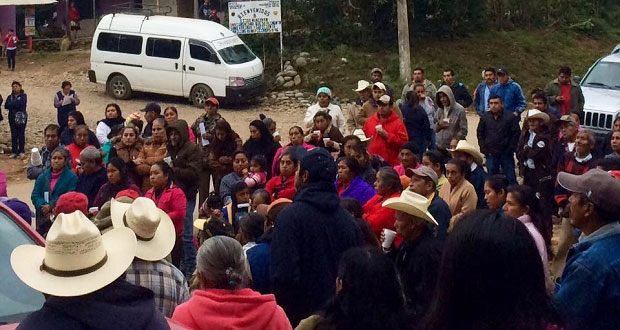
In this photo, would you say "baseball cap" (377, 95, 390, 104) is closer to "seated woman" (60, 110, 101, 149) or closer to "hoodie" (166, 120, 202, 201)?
"hoodie" (166, 120, 202, 201)

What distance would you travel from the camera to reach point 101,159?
9375mm

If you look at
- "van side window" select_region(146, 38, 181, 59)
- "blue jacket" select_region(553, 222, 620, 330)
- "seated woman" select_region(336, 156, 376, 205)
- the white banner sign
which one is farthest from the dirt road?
"blue jacket" select_region(553, 222, 620, 330)

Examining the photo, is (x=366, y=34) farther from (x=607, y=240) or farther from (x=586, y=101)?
(x=607, y=240)

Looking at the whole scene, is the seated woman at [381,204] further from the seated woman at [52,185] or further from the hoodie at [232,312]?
the seated woman at [52,185]

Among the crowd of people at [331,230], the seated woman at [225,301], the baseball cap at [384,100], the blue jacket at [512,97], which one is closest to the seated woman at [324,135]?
the crowd of people at [331,230]

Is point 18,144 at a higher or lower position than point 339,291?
lower

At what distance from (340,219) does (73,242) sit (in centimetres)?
240

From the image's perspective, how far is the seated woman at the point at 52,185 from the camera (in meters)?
9.40

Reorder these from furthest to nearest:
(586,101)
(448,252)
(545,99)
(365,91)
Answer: (586,101), (365,91), (545,99), (448,252)

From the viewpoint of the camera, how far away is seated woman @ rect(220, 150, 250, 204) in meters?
9.49

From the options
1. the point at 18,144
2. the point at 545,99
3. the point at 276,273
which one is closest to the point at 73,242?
the point at 276,273

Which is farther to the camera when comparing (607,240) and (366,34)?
(366,34)

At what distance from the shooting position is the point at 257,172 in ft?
31.9

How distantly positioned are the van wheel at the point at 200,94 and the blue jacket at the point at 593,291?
17902 millimetres
